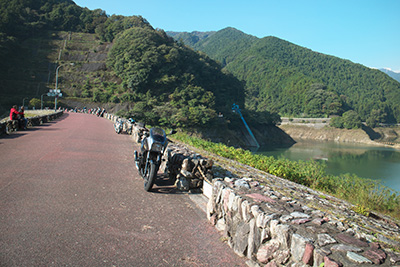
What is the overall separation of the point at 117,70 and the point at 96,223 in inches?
2492

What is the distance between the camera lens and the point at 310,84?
387 ft

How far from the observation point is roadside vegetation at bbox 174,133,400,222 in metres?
8.77

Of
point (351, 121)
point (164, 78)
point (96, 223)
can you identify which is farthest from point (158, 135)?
point (351, 121)

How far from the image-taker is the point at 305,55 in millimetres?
177625

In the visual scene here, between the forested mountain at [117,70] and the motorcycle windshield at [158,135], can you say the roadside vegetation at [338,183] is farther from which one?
the forested mountain at [117,70]

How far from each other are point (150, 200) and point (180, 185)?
780 millimetres

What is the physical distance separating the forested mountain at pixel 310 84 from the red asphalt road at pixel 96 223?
84.8m

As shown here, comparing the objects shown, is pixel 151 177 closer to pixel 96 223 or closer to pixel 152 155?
pixel 152 155

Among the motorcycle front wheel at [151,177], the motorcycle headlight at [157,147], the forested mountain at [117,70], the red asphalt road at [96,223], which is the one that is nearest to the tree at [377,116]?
the forested mountain at [117,70]

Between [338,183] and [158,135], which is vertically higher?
[158,135]

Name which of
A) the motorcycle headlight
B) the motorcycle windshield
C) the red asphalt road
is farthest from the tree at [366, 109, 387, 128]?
the red asphalt road

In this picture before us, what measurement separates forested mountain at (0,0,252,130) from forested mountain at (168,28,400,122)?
91.8 ft

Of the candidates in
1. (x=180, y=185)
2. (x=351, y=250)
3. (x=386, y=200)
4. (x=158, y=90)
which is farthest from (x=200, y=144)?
(x=158, y=90)

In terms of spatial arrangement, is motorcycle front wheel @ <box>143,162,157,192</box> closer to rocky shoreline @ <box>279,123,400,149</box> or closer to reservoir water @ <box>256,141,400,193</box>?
reservoir water @ <box>256,141,400,193</box>
